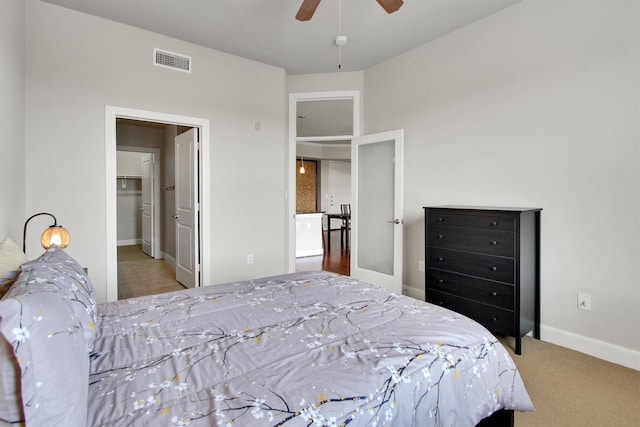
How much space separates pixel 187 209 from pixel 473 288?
3.26m

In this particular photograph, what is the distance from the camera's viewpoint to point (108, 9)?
9.72 ft

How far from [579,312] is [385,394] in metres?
2.36

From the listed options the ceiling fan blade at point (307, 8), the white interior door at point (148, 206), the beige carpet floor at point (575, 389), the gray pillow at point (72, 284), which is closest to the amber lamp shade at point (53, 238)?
the gray pillow at point (72, 284)

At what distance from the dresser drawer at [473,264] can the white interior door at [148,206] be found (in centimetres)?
554

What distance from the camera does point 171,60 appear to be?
351cm

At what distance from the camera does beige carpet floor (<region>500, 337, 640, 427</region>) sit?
1780 mm

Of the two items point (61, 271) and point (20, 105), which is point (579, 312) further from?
point (20, 105)

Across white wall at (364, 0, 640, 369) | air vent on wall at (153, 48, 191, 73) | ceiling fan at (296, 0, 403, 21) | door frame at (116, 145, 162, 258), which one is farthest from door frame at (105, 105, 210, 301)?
door frame at (116, 145, 162, 258)

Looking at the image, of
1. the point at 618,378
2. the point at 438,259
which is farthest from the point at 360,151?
the point at 618,378

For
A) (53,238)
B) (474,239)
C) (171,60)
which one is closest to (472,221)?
(474,239)

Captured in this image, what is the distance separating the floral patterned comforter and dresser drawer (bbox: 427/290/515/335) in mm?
1225

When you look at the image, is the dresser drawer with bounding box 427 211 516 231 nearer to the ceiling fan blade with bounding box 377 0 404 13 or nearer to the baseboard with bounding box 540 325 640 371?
the baseboard with bounding box 540 325 640 371

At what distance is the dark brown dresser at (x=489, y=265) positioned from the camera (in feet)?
8.21

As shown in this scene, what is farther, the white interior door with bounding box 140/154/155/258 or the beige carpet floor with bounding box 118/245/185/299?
the white interior door with bounding box 140/154/155/258
